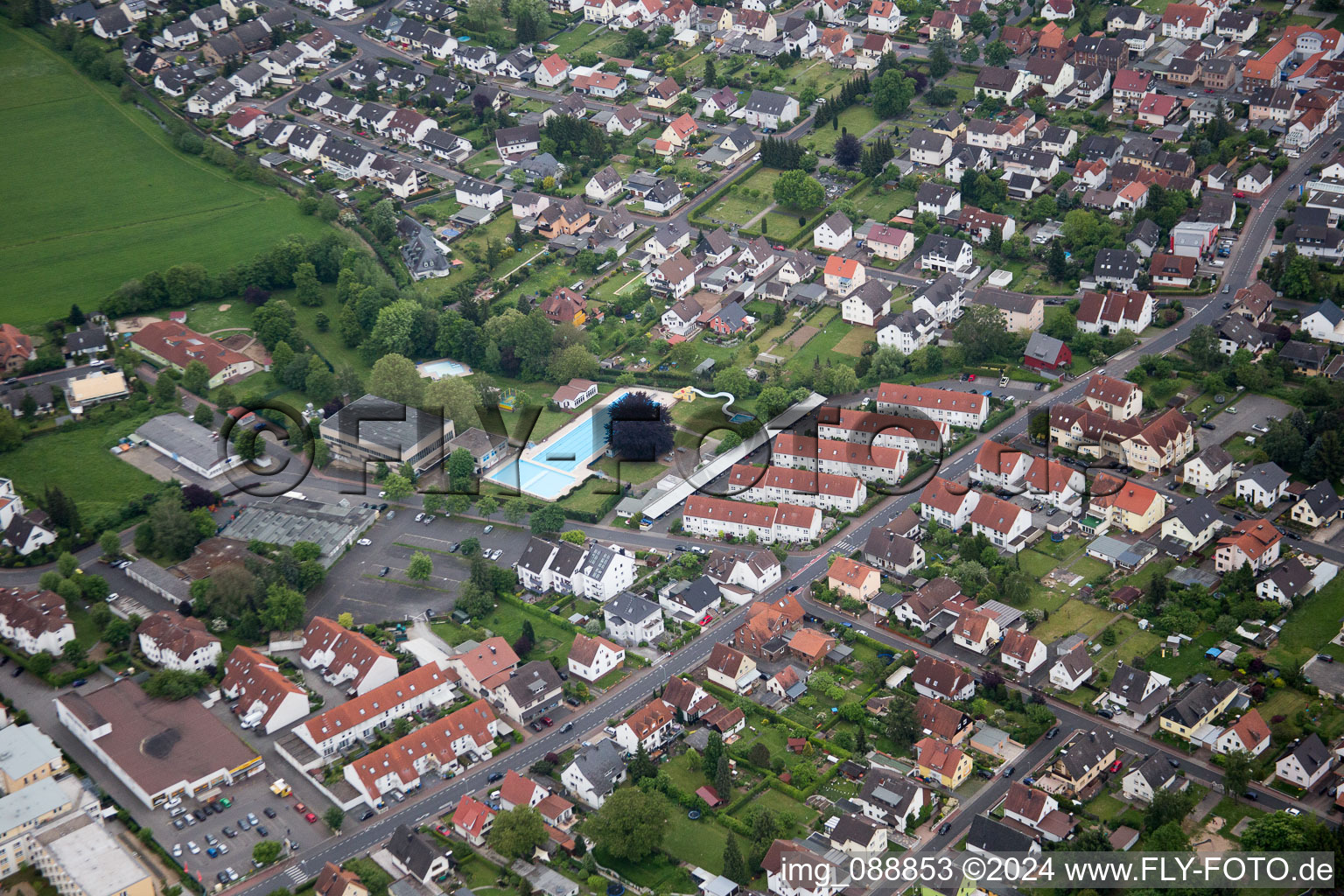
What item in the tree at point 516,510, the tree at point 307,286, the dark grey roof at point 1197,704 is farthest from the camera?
the tree at point 307,286

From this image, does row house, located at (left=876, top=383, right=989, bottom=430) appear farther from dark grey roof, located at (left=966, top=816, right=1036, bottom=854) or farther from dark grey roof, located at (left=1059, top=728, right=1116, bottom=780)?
dark grey roof, located at (left=966, top=816, right=1036, bottom=854)

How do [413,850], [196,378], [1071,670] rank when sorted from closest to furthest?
[413,850] → [1071,670] → [196,378]

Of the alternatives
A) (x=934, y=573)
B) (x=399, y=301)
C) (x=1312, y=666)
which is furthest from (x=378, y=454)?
(x=1312, y=666)

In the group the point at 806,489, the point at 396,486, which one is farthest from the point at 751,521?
the point at 396,486

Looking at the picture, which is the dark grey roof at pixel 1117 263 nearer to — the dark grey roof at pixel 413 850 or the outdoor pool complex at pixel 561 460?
the outdoor pool complex at pixel 561 460

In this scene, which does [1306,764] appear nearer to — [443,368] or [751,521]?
[751,521]

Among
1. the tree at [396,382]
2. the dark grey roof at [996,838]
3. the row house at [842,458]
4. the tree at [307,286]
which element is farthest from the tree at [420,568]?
the dark grey roof at [996,838]

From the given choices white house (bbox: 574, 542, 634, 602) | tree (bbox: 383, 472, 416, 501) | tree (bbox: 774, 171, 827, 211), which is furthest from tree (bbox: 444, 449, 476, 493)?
tree (bbox: 774, 171, 827, 211)
